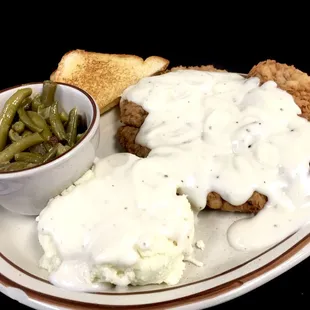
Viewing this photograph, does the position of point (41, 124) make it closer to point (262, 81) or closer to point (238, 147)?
point (238, 147)

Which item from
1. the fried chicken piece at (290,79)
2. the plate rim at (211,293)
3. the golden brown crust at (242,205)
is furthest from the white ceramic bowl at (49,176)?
the fried chicken piece at (290,79)

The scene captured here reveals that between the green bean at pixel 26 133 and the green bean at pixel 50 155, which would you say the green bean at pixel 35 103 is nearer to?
the green bean at pixel 26 133

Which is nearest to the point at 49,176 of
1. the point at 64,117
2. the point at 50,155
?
the point at 50,155

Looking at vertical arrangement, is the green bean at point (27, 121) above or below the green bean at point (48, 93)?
below

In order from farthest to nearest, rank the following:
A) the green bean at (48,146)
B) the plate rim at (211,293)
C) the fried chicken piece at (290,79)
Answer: the fried chicken piece at (290,79) → the green bean at (48,146) → the plate rim at (211,293)

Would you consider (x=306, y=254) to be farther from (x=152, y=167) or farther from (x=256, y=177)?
(x=152, y=167)

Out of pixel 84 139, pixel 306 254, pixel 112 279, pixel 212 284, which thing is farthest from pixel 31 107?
pixel 306 254

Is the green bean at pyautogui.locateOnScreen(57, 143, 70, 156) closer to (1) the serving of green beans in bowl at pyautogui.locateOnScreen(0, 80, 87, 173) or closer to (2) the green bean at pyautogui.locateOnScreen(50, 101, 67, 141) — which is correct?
(1) the serving of green beans in bowl at pyautogui.locateOnScreen(0, 80, 87, 173)

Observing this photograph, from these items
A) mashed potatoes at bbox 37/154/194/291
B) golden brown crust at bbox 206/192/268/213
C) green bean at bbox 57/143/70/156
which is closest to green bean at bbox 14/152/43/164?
green bean at bbox 57/143/70/156
